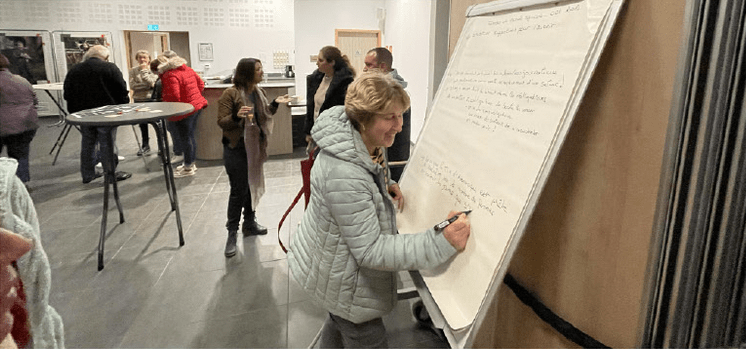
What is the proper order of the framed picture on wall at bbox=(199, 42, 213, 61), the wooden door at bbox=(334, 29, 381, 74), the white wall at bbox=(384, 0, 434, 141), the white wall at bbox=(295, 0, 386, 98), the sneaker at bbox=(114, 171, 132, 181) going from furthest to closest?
the wooden door at bbox=(334, 29, 381, 74) → the white wall at bbox=(295, 0, 386, 98) → the framed picture on wall at bbox=(199, 42, 213, 61) → the white wall at bbox=(384, 0, 434, 141) → the sneaker at bbox=(114, 171, 132, 181)

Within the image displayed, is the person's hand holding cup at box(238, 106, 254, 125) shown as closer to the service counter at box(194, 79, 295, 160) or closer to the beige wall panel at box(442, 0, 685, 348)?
the beige wall panel at box(442, 0, 685, 348)

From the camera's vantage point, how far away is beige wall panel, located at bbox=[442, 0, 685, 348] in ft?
2.97

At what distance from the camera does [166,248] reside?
335 cm

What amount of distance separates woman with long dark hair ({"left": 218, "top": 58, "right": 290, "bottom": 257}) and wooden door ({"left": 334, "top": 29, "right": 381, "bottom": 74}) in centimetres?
764

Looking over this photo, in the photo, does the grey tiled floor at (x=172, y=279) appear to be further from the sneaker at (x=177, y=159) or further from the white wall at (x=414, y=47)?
the white wall at (x=414, y=47)

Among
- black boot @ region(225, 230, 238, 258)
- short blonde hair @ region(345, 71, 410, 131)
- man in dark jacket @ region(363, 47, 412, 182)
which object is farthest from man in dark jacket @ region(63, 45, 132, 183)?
short blonde hair @ region(345, 71, 410, 131)

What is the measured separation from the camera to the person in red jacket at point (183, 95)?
195 inches

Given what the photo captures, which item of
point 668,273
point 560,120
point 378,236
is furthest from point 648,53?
point 378,236

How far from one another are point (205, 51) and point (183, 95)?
5.06 meters

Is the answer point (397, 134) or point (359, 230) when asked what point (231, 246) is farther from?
point (359, 230)

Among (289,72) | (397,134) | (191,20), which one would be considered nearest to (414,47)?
(289,72)

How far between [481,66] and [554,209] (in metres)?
0.49

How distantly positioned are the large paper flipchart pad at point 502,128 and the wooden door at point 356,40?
30.5ft

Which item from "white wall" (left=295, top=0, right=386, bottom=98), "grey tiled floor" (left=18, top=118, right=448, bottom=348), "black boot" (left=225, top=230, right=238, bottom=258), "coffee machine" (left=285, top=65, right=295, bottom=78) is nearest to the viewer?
"grey tiled floor" (left=18, top=118, right=448, bottom=348)
